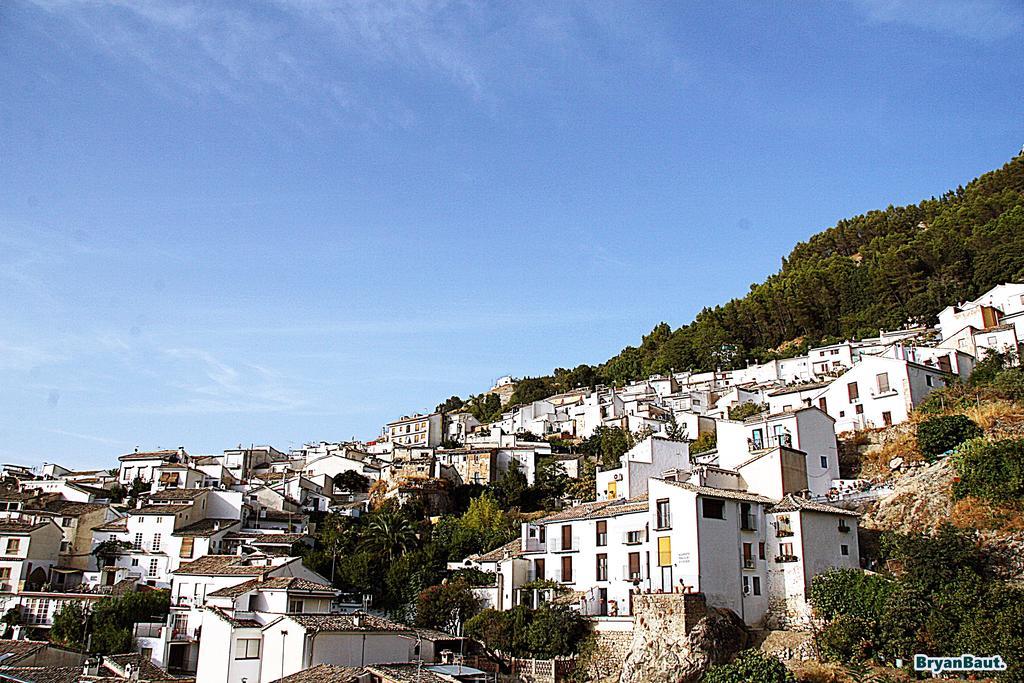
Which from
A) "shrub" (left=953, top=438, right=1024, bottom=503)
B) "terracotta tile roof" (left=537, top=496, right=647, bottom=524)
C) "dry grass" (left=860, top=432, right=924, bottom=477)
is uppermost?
"dry grass" (left=860, top=432, right=924, bottom=477)

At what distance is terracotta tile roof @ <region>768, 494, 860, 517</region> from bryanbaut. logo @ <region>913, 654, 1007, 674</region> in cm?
777

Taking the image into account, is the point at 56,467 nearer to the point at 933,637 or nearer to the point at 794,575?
the point at 794,575

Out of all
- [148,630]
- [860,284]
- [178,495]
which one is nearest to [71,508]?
[178,495]

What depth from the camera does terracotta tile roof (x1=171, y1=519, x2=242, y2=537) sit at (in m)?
53.6

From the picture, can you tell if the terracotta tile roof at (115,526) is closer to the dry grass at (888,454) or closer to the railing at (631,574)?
the railing at (631,574)

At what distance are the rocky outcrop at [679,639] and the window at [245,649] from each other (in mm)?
14939

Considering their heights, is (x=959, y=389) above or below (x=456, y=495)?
above

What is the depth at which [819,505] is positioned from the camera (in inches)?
1486

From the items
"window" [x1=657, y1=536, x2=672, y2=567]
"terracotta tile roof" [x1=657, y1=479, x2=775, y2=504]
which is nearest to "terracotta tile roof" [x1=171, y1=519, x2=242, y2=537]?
"window" [x1=657, y1=536, x2=672, y2=567]

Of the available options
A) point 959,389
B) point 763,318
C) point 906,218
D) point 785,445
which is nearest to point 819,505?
point 785,445

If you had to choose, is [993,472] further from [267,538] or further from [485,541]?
[267,538]

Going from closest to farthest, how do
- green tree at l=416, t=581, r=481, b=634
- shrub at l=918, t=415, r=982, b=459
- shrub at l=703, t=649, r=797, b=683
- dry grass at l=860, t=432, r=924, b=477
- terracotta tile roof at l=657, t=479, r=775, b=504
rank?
shrub at l=703, t=649, r=797, b=683
terracotta tile roof at l=657, t=479, r=775, b=504
shrub at l=918, t=415, r=982, b=459
green tree at l=416, t=581, r=481, b=634
dry grass at l=860, t=432, r=924, b=477

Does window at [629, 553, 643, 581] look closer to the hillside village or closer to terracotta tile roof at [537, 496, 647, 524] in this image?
the hillside village

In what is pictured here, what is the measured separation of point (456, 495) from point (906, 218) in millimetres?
77827
